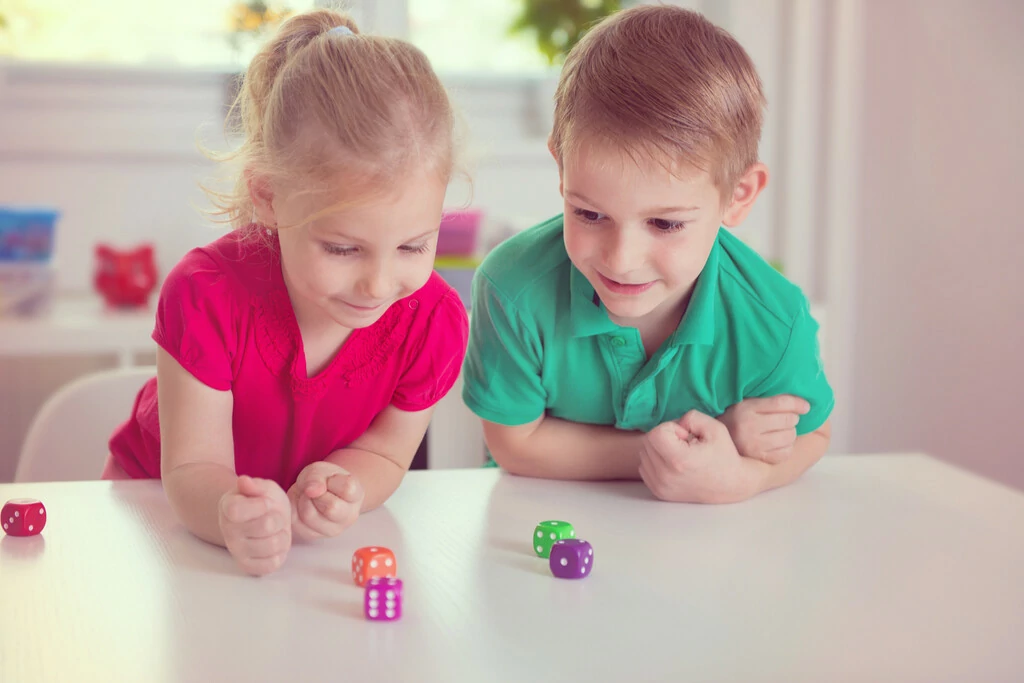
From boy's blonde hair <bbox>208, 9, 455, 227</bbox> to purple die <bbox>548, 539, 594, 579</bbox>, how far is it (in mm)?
296

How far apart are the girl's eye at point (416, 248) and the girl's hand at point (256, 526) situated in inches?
8.2

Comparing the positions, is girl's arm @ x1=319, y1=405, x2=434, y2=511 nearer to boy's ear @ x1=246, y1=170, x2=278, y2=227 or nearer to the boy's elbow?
the boy's elbow

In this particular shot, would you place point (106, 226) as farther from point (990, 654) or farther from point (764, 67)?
point (990, 654)

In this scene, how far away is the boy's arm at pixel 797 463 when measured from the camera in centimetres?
95

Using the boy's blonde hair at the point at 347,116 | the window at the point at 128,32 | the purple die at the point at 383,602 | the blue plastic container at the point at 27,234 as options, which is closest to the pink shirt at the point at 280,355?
the boy's blonde hair at the point at 347,116

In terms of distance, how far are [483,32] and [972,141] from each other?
1.05 meters

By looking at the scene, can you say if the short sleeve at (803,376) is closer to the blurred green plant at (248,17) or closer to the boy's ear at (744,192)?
the boy's ear at (744,192)

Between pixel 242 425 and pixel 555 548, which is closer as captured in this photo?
pixel 555 548

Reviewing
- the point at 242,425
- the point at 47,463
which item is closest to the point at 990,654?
the point at 242,425

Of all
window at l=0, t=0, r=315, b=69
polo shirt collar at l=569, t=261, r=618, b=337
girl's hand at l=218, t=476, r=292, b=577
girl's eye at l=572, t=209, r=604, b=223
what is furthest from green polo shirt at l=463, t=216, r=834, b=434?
window at l=0, t=0, r=315, b=69

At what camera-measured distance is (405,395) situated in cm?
95

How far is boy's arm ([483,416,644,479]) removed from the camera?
3.26 feet

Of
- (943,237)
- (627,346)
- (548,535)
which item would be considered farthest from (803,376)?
(943,237)

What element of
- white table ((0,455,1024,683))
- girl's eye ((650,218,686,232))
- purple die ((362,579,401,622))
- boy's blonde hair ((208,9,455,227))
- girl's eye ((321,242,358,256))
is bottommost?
white table ((0,455,1024,683))
